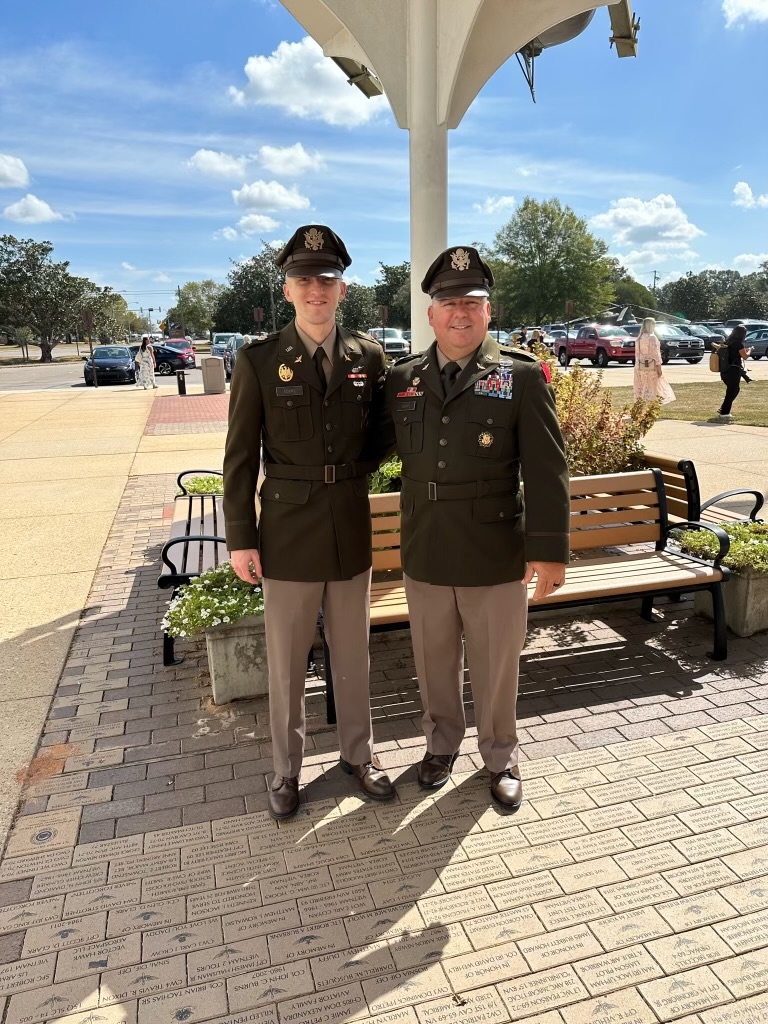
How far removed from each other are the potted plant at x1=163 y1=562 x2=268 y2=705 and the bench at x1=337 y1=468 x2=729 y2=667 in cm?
45

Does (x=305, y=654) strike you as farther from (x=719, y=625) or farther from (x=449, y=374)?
(x=719, y=625)

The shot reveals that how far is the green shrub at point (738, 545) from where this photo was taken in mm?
4082

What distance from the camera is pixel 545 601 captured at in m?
3.65

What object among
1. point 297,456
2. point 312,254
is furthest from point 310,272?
point 297,456

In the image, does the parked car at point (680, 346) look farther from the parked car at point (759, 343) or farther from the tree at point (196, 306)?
the tree at point (196, 306)

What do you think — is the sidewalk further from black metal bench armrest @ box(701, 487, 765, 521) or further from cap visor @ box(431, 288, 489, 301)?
cap visor @ box(431, 288, 489, 301)

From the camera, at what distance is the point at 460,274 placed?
256cm

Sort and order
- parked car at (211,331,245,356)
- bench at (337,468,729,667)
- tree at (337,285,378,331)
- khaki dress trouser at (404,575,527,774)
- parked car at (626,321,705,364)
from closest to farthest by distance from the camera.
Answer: khaki dress trouser at (404,575,527,774) → bench at (337,468,729,667) → parked car at (626,321,705,364) → parked car at (211,331,245,356) → tree at (337,285,378,331)

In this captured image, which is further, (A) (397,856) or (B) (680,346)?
(B) (680,346)

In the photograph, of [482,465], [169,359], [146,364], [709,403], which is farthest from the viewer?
[169,359]

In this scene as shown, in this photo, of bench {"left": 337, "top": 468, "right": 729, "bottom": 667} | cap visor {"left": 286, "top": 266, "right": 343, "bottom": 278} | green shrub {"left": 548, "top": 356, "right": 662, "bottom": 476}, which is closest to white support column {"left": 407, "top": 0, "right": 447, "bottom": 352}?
green shrub {"left": 548, "top": 356, "right": 662, "bottom": 476}

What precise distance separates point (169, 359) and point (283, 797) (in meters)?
31.8

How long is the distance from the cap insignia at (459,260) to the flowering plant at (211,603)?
185 centimetres

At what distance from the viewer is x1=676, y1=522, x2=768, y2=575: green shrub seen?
4.08 m
